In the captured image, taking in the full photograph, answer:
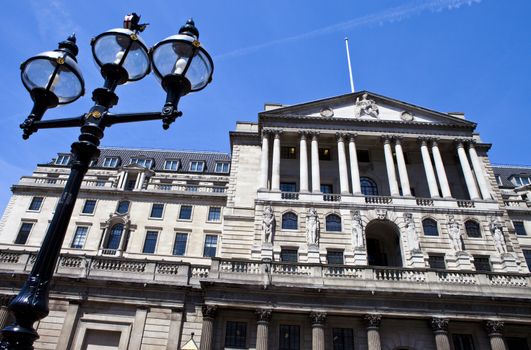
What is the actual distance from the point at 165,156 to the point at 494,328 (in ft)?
169

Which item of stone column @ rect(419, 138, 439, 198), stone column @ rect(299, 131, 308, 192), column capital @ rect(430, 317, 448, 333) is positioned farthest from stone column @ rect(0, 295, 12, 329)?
stone column @ rect(419, 138, 439, 198)

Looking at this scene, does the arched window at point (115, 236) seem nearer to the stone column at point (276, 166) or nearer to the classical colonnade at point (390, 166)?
the classical colonnade at point (390, 166)

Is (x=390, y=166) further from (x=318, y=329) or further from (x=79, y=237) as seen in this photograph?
(x=79, y=237)

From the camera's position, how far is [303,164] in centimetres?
3694

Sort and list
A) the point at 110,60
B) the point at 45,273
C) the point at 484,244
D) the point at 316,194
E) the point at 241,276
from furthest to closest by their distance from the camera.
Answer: the point at 316,194, the point at 484,244, the point at 241,276, the point at 110,60, the point at 45,273

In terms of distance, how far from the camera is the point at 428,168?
36.8m

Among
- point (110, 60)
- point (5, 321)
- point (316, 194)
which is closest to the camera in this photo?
point (110, 60)

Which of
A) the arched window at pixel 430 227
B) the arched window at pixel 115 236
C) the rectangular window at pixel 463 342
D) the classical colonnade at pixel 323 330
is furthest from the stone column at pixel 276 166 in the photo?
the arched window at pixel 115 236

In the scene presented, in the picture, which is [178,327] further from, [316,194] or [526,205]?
[526,205]

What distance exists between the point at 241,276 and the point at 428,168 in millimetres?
21925

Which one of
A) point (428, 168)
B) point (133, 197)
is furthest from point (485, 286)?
point (133, 197)

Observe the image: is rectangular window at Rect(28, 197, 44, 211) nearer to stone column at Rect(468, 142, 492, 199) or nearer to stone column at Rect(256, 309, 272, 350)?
stone column at Rect(256, 309, 272, 350)

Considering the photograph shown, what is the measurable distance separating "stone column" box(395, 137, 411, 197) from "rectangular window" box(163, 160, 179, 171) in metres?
34.9

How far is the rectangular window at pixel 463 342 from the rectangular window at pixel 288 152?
22.1 metres
